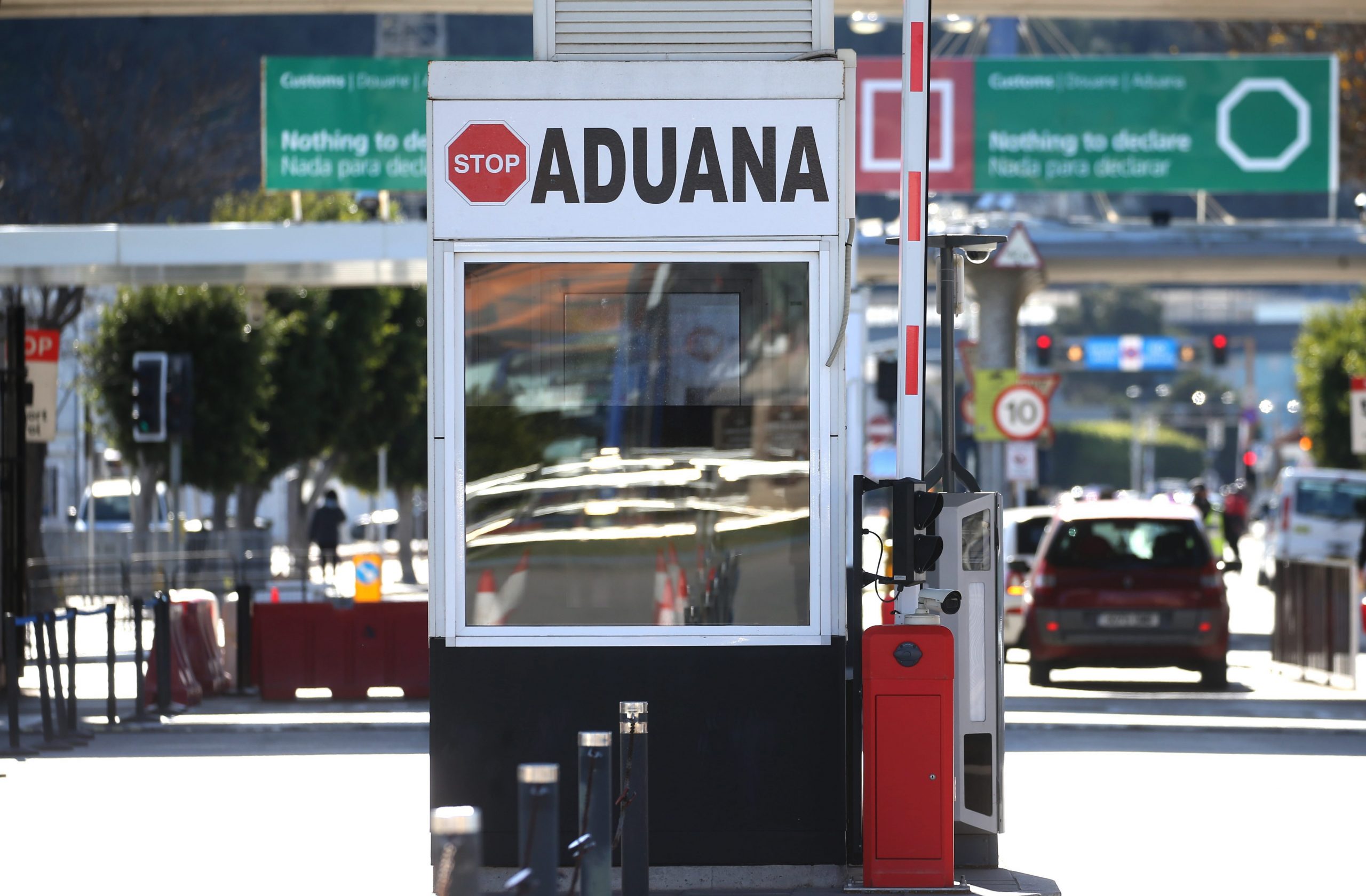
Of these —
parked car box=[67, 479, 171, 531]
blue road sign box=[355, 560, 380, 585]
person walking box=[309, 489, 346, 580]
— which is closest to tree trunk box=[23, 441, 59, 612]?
blue road sign box=[355, 560, 380, 585]

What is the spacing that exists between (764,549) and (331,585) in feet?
85.5

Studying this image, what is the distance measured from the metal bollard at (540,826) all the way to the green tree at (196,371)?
93.1 feet

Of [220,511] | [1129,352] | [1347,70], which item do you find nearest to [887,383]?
[1347,70]

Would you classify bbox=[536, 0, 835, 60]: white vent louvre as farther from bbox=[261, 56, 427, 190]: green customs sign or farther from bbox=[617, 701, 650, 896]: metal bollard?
bbox=[261, 56, 427, 190]: green customs sign

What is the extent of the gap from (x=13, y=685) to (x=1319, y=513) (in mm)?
23807

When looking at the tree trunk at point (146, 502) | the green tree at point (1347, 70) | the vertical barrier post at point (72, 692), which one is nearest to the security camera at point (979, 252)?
the vertical barrier post at point (72, 692)

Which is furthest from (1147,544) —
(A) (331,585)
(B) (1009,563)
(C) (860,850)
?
(A) (331,585)

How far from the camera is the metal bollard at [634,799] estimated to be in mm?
6930

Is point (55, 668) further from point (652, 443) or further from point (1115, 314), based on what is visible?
point (1115, 314)

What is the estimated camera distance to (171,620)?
15188 mm

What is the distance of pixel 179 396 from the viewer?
26.1m

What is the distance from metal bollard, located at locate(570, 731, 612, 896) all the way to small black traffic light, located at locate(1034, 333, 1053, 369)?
2890 centimetres

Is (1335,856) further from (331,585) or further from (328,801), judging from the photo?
(331,585)

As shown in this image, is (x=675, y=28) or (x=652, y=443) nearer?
(x=652, y=443)
